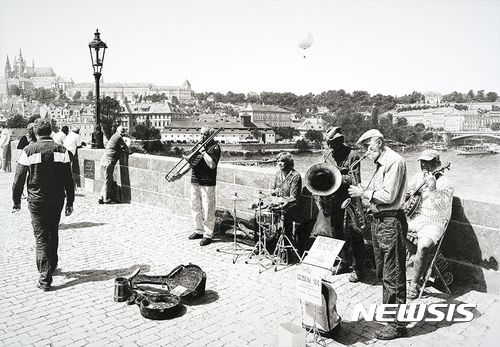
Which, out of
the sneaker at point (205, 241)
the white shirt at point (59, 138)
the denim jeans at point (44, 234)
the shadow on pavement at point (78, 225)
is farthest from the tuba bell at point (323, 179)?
the white shirt at point (59, 138)

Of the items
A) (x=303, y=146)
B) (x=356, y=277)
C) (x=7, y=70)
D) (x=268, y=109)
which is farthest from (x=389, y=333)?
(x=268, y=109)

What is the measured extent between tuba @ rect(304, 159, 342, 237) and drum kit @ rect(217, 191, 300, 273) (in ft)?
1.51

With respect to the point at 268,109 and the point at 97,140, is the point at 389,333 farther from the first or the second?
the point at 268,109

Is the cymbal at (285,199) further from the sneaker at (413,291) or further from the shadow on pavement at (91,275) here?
the shadow on pavement at (91,275)

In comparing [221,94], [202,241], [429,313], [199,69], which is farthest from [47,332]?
[199,69]

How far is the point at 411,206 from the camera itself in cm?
516

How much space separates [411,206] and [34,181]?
14.2 feet

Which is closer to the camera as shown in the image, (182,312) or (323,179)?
(182,312)

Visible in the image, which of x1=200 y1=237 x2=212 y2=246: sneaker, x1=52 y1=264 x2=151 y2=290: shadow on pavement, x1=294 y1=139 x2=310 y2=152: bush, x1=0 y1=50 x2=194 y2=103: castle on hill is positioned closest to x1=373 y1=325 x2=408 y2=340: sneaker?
x1=52 y1=264 x2=151 y2=290: shadow on pavement

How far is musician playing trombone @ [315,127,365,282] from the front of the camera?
18.3 feet

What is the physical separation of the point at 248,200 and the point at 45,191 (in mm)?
3417

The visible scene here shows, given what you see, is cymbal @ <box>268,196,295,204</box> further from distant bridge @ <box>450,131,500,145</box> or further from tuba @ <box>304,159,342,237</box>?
distant bridge @ <box>450,131,500,145</box>

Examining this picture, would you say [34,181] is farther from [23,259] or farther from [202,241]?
[202,241]

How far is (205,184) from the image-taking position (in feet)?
23.8
